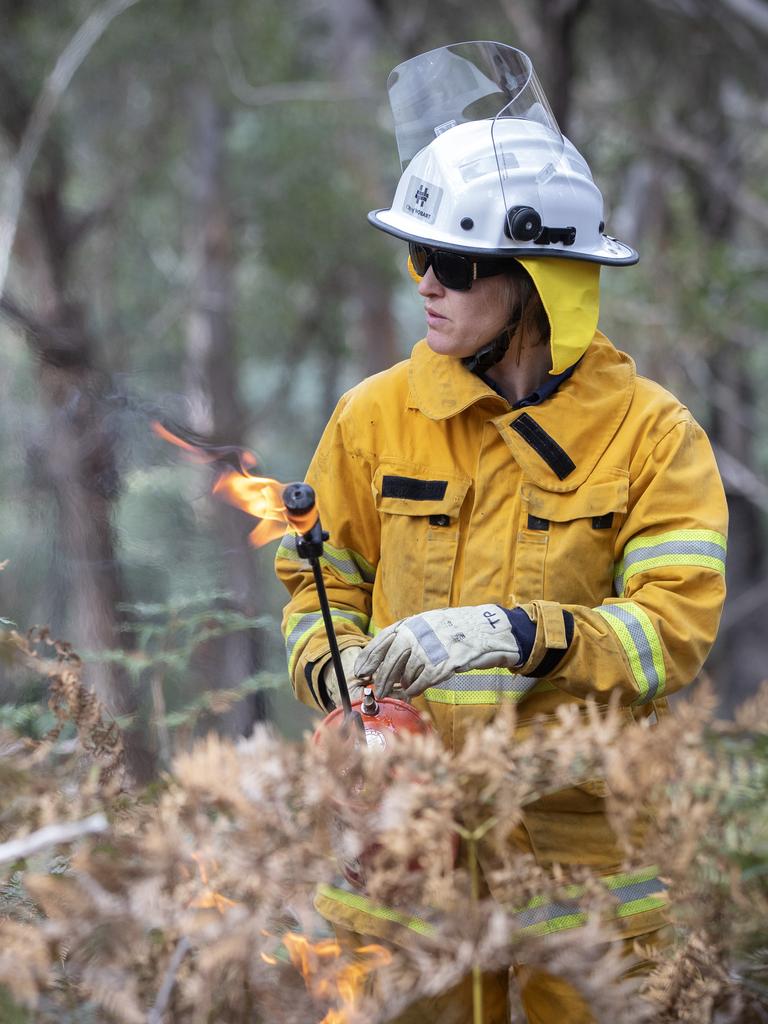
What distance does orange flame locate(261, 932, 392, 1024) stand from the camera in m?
1.97

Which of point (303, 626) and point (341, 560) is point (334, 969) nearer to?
point (303, 626)

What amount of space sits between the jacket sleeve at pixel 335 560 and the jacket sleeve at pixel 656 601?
23.0 inches

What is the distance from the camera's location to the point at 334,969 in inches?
79.6

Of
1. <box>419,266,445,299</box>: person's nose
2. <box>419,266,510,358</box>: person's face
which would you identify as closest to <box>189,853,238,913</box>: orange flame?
<box>419,266,510,358</box>: person's face

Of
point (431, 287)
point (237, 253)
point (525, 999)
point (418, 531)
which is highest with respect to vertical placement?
point (237, 253)

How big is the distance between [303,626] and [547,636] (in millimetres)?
752

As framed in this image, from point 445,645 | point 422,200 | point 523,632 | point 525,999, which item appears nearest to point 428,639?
point 445,645

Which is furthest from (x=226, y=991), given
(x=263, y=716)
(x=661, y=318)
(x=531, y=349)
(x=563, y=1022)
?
(x=661, y=318)

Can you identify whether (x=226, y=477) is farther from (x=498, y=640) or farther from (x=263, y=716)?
(x=263, y=716)

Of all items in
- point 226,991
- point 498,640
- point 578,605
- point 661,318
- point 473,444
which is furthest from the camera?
point 661,318

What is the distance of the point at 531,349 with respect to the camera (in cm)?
298

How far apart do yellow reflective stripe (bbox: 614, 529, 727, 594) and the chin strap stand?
612 mm

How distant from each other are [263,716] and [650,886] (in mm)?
2735

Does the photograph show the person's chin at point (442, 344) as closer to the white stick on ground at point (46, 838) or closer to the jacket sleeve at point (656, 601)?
the jacket sleeve at point (656, 601)
